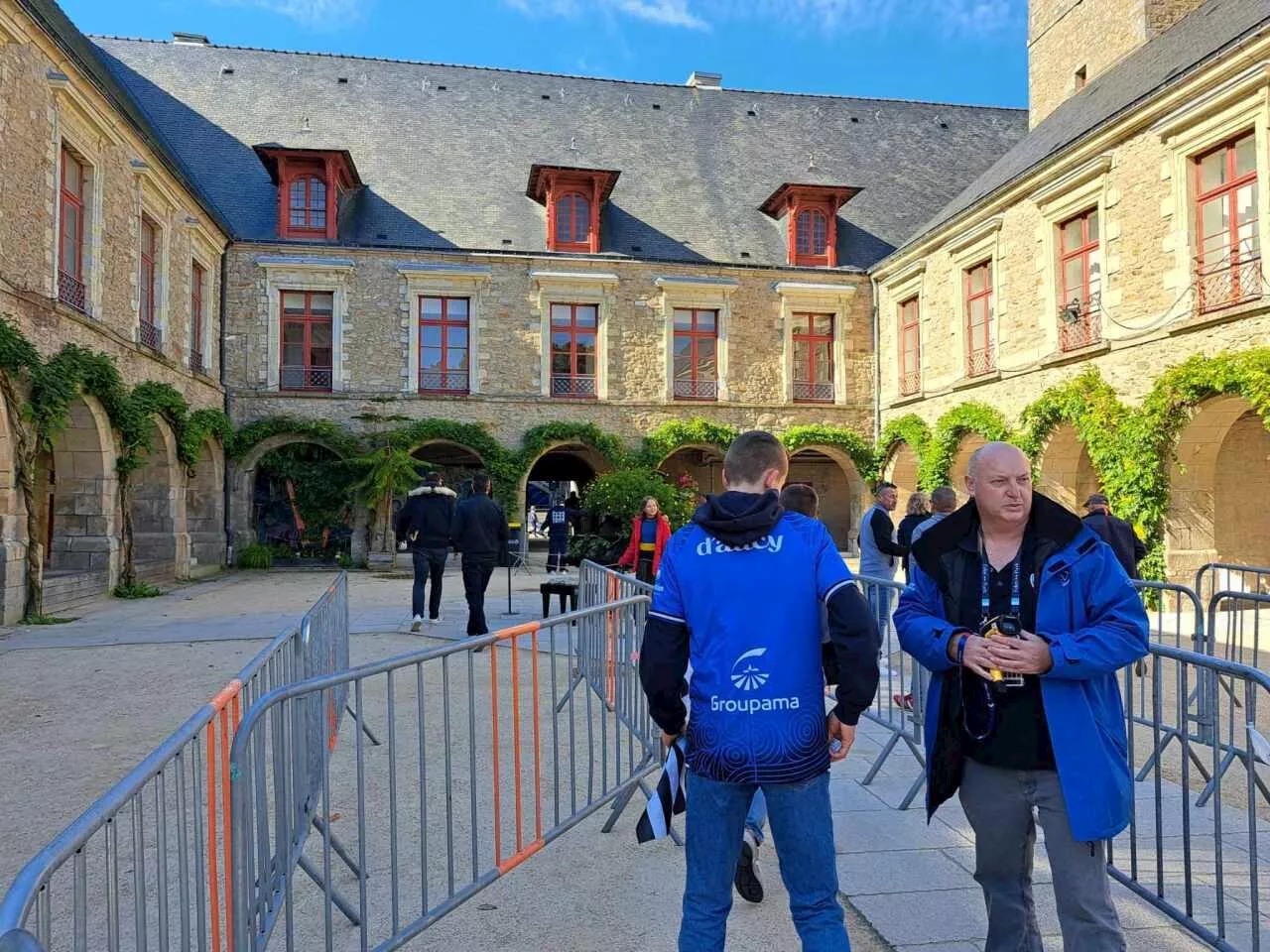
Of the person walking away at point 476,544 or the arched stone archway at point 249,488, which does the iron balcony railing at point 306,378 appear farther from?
the person walking away at point 476,544

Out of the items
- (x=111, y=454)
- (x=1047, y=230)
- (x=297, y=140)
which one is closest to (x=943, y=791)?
(x=111, y=454)

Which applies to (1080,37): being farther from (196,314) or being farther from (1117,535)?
(196,314)

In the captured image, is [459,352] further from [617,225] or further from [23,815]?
[23,815]

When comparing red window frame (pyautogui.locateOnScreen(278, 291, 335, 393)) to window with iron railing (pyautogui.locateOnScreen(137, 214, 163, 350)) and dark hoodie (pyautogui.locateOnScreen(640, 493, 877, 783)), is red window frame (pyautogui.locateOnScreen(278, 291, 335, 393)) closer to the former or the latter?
window with iron railing (pyautogui.locateOnScreen(137, 214, 163, 350))

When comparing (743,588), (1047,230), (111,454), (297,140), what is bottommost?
(743,588)

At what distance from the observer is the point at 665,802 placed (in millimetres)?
2514

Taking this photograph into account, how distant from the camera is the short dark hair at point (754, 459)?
237 centimetres

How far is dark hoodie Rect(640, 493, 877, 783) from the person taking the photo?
2.22 m

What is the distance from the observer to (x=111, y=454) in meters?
12.5

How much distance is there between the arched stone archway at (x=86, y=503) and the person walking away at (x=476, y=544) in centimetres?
685

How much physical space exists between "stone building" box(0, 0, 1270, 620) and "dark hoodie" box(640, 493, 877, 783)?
1022cm

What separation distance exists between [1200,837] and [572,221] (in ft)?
59.7

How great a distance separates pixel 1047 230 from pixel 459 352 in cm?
1196

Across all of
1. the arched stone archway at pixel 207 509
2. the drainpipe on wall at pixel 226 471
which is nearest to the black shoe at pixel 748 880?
the arched stone archway at pixel 207 509
